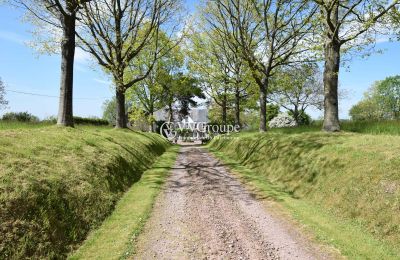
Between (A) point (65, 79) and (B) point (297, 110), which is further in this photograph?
(B) point (297, 110)

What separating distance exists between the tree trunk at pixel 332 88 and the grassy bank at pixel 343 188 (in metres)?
1.72

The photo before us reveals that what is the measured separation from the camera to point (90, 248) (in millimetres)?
8047

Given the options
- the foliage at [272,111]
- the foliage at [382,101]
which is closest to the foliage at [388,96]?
the foliage at [382,101]

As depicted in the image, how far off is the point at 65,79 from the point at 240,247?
15.4 m

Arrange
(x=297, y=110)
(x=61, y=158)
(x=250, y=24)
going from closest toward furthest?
(x=61, y=158)
(x=250, y=24)
(x=297, y=110)

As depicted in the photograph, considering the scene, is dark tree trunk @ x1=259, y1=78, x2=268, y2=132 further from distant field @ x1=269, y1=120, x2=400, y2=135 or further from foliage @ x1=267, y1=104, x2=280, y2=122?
foliage @ x1=267, y1=104, x2=280, y2=122

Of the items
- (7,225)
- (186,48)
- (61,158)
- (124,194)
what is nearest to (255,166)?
(124,194)

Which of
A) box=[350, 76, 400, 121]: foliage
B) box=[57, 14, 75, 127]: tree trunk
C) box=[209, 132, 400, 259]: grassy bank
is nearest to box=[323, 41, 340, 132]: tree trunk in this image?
box=[209, 132, 400, 259]: grassy bank

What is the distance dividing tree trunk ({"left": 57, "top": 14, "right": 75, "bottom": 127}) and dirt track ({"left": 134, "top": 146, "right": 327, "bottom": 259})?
8.92 m

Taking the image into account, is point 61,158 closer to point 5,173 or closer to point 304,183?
point 5,173

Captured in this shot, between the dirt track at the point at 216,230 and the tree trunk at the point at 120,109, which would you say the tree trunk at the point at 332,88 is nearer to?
the dirt track at the point at 216,230

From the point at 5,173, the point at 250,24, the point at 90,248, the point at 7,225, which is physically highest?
the point at 250,24

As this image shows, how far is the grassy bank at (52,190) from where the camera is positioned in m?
7.25

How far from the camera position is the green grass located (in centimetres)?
774
